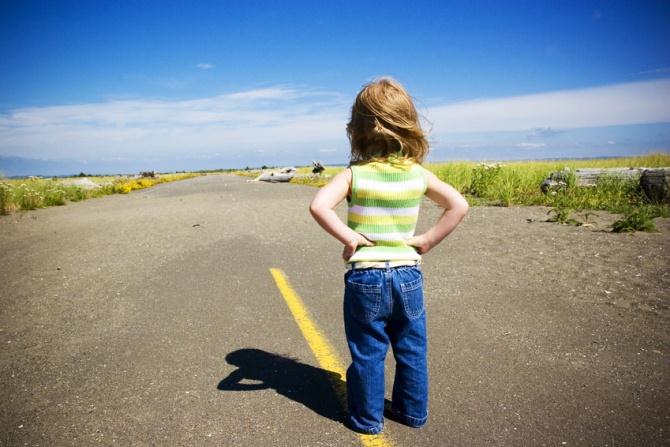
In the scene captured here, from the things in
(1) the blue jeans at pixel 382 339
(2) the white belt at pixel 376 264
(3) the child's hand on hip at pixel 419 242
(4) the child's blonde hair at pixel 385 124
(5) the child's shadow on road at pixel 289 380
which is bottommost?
(5) the child's shadow on road at pixel 289 380

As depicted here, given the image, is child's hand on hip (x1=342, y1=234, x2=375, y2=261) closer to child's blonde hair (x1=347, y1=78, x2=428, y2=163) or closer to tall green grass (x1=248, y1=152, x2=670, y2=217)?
child's blonde hair (x1=347, y1=78, x2=428, y2=163)

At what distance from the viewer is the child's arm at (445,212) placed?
215 centimetres

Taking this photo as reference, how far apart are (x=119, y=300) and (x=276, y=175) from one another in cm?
2242

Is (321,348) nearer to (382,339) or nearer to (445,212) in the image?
(382,339)

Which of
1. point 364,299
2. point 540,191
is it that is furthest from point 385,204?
point 540,191

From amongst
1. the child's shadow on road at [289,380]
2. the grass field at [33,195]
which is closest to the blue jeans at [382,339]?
the child's shadow on road at [289,380]

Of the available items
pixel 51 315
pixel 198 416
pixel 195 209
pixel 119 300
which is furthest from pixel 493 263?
pixel 195 209

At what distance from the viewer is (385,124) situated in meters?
2.10

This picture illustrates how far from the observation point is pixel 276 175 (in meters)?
26.6

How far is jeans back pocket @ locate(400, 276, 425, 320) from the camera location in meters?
2.15

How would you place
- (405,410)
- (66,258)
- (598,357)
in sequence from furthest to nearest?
(66,258) < (598,357) < (405,410)

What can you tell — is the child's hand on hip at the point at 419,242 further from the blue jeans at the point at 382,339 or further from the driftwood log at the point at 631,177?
the driftwood log at the point at 631,177

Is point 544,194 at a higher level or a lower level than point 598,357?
higher

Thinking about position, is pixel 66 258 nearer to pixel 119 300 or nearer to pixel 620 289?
pixel 119 300
